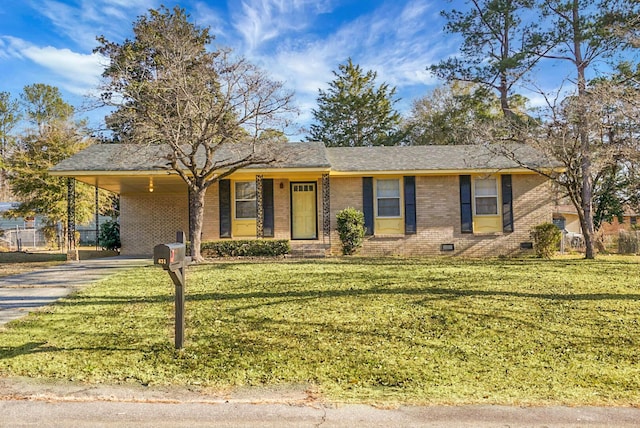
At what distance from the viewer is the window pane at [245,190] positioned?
15758 mm

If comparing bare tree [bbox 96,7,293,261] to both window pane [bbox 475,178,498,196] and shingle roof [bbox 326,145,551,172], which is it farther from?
window pane [bbox 475,178,498,196]

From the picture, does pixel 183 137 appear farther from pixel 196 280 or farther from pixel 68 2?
pixel 68 2

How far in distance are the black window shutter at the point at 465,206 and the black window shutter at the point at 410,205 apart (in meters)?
1.67

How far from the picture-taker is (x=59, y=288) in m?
8.40

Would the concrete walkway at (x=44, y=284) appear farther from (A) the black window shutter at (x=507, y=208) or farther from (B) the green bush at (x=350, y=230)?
(A) the black window shutter at (x=507, y=208)

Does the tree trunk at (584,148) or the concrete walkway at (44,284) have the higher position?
the tree trunk at (584,148)

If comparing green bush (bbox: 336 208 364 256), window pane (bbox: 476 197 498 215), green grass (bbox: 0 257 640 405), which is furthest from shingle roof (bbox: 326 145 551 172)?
green grass (bbox: 0 257 640 405)

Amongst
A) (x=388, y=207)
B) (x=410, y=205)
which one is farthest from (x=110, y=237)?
(x=410, y=205)

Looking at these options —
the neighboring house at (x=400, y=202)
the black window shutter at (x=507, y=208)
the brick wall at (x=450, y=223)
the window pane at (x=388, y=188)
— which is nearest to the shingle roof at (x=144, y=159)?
the neighboring house at (x=400, y=202)

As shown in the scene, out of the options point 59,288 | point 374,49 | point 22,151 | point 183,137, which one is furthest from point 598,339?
point 22,151

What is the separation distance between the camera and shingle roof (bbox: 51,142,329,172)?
1246cm

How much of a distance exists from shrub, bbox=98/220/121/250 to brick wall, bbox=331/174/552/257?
8.79 metres

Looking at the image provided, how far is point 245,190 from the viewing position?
15781 mm

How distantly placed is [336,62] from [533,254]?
2442 cm
